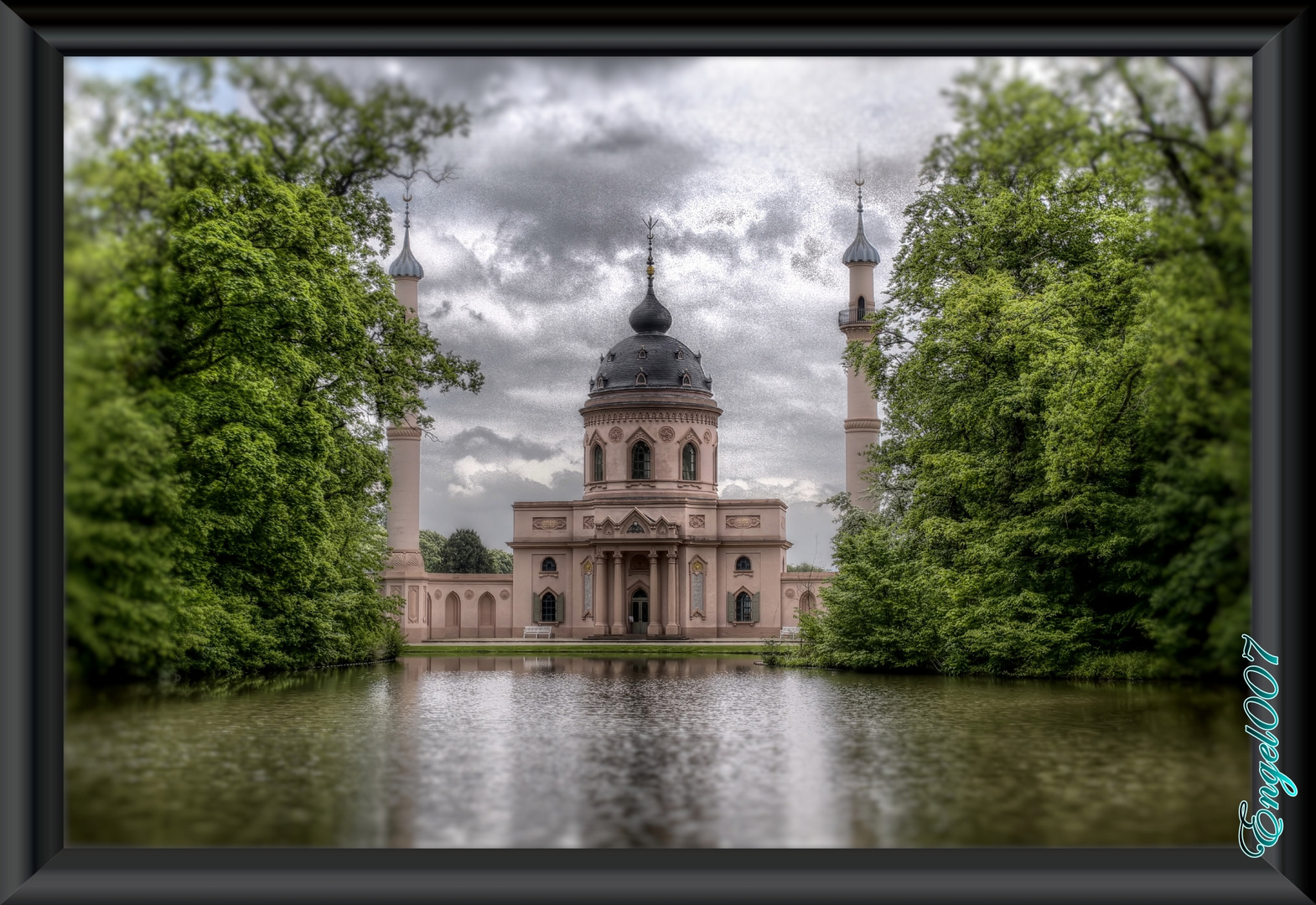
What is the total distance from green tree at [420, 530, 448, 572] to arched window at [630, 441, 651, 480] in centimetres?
2506

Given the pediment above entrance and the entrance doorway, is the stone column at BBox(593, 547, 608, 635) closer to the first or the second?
the pediment above entrance

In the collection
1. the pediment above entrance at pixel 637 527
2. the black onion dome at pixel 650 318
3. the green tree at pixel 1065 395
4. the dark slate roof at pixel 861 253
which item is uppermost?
the dark slate roof at pixel 861 253

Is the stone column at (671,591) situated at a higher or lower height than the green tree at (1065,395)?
lower

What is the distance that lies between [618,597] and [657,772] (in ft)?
162

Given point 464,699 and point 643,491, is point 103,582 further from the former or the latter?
point 643,491

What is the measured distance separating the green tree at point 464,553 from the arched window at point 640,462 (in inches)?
926

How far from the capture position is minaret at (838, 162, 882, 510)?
5706 cm

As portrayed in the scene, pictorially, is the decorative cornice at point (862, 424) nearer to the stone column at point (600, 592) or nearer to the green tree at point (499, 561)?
the stone column at point (600, 592)

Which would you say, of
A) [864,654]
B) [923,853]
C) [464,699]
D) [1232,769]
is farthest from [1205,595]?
[864,654]

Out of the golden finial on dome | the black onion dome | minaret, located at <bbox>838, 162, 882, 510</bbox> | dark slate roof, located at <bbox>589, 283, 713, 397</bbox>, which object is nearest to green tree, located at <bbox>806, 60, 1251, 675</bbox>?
minaret, located at <bbox>838, 162, 882, 510</bbox>

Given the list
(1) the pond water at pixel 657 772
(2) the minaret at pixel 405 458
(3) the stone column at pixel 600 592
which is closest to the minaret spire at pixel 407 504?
(2) the minaret at pixel 405 458

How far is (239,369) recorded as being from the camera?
18891 millimetres

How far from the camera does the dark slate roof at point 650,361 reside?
63.3 m
